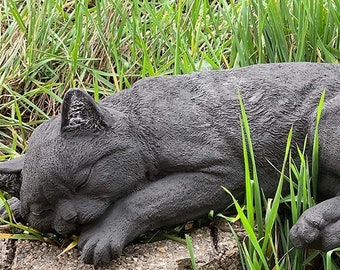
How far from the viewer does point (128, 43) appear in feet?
9.30

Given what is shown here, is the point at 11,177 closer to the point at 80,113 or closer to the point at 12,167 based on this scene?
the point at 12,167

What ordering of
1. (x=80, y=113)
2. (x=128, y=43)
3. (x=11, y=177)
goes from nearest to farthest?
1. (x=80, y=113)
2. (x=11, y=177)
3. (x=128, y=43)

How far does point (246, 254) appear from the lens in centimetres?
172

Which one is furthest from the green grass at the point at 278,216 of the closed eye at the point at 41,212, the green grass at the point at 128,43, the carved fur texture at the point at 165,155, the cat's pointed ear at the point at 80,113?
the green grass at the point at 128,43

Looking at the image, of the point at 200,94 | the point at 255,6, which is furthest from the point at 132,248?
the point at 255,6

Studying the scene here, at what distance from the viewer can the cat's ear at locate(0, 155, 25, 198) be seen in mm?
1783

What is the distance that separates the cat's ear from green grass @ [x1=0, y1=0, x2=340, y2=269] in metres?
0.53

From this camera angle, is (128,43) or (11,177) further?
(128,43)

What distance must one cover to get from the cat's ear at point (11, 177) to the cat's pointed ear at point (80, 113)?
0.20 meters

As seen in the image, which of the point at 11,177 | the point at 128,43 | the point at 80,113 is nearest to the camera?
the point at 80,113

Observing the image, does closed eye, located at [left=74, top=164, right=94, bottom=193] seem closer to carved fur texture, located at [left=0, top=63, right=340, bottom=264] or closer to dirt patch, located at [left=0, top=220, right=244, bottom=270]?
carved fur texture, located at [left=0, top=63, right=340, bottom=264]

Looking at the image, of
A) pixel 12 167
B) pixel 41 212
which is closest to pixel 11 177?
pixel 12 167

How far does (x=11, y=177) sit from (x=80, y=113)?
0.28 meters

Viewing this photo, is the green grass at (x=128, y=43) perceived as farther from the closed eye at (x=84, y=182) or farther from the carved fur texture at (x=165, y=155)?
the closed eye at (x=84, y=182)
